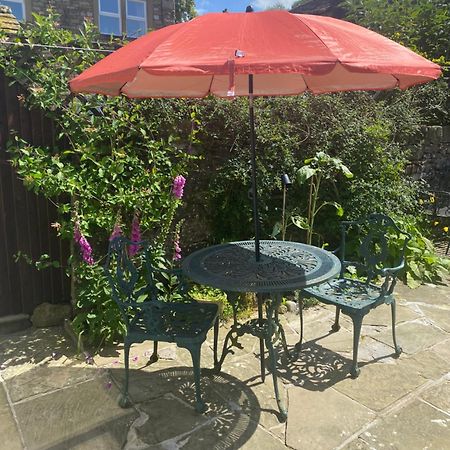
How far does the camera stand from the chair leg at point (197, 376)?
2.40 metres

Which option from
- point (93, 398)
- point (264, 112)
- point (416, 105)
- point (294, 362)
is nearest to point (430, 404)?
point (294, 362)

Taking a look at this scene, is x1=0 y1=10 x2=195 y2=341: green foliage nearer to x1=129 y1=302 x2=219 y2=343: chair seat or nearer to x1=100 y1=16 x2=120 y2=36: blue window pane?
x1=129 y1=302 x2=219 y2=343: chair seat

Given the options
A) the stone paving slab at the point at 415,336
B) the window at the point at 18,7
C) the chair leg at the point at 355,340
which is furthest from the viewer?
the window at the point at 18,7

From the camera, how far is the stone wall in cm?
646

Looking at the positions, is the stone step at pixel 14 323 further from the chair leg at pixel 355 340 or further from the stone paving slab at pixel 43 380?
the chair leg at pixel 355 340

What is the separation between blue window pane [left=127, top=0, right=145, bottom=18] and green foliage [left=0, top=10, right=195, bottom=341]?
10958 mm

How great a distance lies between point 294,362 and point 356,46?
2.16 meters

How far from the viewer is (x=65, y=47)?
3.46 m

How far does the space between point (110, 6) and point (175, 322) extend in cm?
1308

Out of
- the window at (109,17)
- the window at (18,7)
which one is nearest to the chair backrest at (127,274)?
the window at (18,7)

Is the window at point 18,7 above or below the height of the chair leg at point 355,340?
above

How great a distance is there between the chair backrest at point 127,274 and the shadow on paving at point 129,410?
1.72 feet

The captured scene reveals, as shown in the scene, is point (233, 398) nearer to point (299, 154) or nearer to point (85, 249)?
point (85, 249)

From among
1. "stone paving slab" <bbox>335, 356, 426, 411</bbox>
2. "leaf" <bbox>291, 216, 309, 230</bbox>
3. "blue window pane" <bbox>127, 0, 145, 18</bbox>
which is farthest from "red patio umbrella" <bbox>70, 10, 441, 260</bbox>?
"blue window pane" <bbox>127, 0, 145, 18</bbox>
